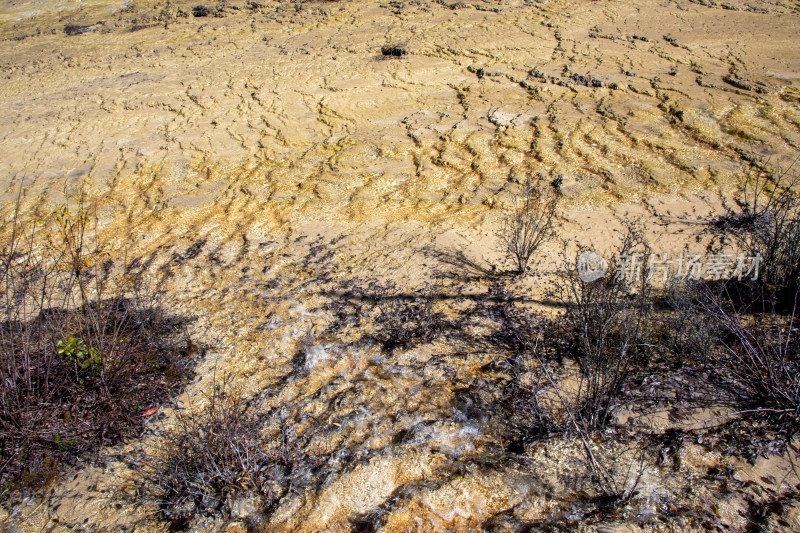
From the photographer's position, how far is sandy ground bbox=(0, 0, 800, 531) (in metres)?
2.31

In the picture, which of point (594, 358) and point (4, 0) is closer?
point (594, 358)

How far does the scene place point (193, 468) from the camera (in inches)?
87.2

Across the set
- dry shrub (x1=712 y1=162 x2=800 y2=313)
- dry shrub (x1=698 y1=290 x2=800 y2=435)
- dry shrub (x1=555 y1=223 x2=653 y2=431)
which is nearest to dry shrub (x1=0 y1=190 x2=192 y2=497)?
dry shrub (x1=555 y1=223 x2=653 y2=431)

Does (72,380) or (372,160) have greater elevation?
(372,160)

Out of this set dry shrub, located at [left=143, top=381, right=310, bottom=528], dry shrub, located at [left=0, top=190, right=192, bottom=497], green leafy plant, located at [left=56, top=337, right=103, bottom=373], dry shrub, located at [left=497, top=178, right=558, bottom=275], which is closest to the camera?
dry shrub, located at [left=143, top=381, right=310, bottom=528]

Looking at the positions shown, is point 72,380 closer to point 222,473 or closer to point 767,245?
point 222,473

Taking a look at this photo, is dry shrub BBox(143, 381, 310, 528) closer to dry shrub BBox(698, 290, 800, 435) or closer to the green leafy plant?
the green leafy plant

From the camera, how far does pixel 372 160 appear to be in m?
4.68

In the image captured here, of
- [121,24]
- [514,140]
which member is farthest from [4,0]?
[514,140]

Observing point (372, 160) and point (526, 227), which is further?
point (372, 160)

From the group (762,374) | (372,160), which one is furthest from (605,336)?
(372,160)

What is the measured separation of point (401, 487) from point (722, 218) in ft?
10.3

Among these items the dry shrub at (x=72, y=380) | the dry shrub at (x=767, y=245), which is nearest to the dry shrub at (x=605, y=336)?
the dry shrub at (x=767, y=245)

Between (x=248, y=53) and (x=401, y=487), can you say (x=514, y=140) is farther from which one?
(x=248, y=53)
